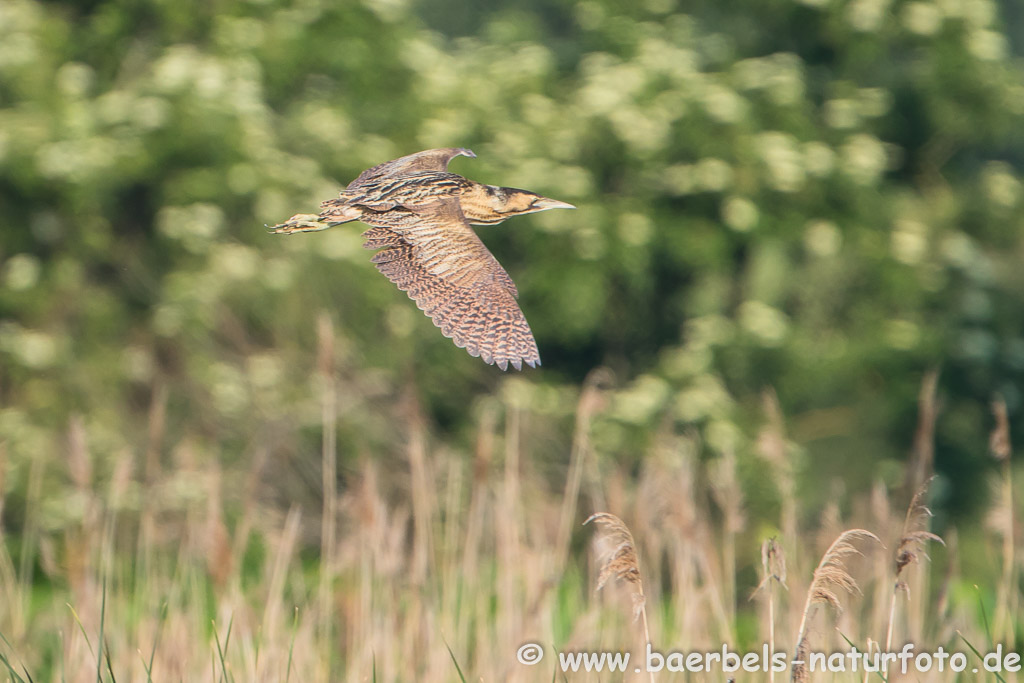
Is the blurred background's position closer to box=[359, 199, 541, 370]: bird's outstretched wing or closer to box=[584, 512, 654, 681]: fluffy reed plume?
box=[584, 512, 654, 681]: fluffy reed plume

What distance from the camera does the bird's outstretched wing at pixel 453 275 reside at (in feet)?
4.58

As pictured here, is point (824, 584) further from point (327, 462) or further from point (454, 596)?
point (454, 596)

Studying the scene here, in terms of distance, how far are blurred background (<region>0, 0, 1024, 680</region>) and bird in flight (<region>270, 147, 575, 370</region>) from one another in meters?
4.07

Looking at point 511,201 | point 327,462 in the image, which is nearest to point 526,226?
point 327,462

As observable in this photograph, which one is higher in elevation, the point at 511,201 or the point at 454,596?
the point at 511,201

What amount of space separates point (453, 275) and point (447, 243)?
0.12ft

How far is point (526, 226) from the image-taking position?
658 centimetres

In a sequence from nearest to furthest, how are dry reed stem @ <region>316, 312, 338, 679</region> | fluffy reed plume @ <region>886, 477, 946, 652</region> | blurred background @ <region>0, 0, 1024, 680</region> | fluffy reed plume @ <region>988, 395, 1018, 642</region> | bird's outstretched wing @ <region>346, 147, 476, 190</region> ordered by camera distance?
1. bird's outstretched wing @ <region>346, 147, 476, 190</region>
2. fluffy reed plume @ <region>886, 477, 946, 652</region>
3. fluffy reed plume @ <region>988, 395, 1018, 642</region>
4. dry reed stem @ <region>316, 312, 338, 679</region>
5. blurred background @ <region>0, 0, 1024, 680</region>

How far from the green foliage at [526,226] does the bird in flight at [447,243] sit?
4367 mm

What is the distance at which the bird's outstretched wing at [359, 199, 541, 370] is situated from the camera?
54.9 inches

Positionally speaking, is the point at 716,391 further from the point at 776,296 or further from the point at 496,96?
the point at 496,96

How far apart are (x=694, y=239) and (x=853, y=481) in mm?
1607

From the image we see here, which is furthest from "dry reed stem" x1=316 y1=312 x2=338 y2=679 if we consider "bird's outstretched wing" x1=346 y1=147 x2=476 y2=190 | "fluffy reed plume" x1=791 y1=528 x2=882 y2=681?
"fluffy reed plume" x1=791 y1=528 x2=882 y2=681

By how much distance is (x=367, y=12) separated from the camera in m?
7.05
